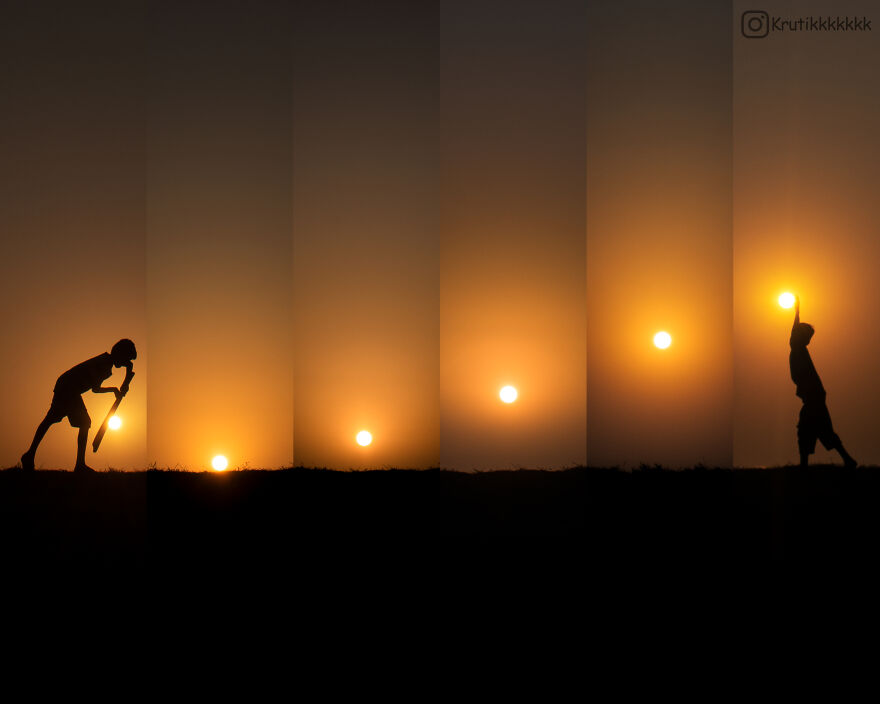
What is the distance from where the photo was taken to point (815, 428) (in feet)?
13.6

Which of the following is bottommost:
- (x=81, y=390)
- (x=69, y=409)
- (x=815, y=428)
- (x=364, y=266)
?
(x=815, y=428)

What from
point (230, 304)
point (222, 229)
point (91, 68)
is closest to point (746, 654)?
point (230, 304)

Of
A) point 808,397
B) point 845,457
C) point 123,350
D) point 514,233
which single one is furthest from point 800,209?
point 123,350

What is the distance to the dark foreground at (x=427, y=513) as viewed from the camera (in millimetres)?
3289

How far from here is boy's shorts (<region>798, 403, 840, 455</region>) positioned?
415cm

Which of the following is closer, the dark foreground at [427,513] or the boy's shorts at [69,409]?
the dark foreground at [427,513]

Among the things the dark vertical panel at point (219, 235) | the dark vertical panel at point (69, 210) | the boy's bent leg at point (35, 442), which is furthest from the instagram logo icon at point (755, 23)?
the boy's bent leg at point (35, 442)

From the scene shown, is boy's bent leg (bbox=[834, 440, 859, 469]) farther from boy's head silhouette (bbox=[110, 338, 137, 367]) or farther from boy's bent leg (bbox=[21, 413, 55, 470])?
boy's bent leg (bbox=[21, 413, 55, 470])

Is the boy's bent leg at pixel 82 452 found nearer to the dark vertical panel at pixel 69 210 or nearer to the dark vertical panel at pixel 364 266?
the dark vertical panel at pixel 69 210

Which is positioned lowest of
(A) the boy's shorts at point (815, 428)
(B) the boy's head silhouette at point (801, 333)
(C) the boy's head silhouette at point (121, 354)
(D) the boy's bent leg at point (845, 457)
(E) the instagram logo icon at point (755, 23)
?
(D) the boy's bent leg at point (845, 457)

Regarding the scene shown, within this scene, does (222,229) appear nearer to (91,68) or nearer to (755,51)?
(91,68)

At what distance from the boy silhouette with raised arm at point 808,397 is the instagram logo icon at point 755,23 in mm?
1877

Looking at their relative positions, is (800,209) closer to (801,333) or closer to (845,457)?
(801,333)

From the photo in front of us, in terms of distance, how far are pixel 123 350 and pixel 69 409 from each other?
1.73 feet
